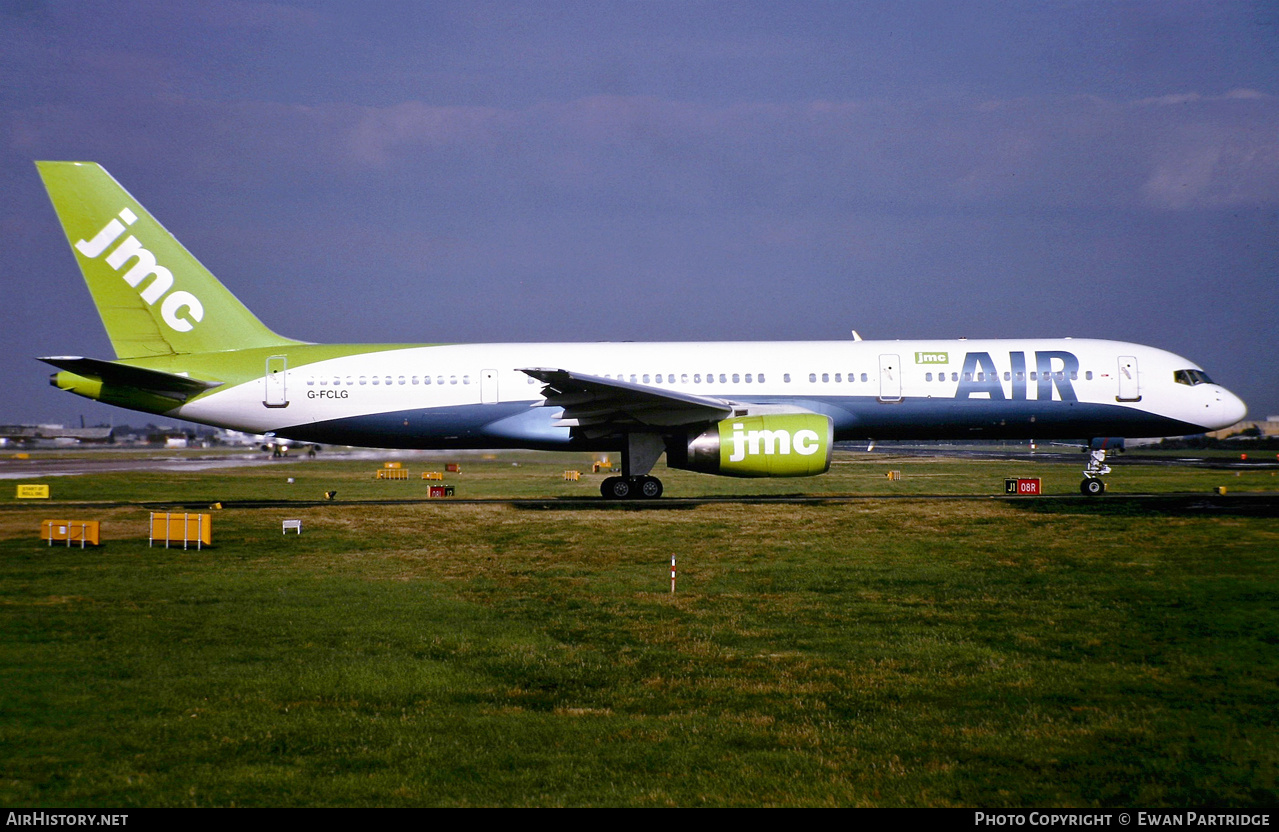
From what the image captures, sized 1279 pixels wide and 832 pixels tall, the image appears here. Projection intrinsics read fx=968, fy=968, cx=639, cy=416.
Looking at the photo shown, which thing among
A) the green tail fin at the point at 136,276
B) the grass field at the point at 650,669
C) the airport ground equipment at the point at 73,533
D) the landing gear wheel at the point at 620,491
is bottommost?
the grass field at the point at 650,669

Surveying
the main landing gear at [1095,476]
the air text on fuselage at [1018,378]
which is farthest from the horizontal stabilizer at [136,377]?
the main landing gear at [1095,476]

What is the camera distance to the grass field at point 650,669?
5938 mm

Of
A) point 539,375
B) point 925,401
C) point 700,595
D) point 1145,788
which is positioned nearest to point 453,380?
point 539,375

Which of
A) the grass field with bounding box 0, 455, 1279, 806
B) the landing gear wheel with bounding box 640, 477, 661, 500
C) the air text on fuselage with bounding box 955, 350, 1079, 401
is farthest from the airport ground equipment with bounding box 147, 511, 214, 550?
the air text on fuselage with bounding box 955, 350, 1079, 401

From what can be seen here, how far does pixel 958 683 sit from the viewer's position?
8078 millimetres

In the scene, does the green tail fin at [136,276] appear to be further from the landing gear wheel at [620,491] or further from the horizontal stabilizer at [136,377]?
the landing gear wheel at [620,491]

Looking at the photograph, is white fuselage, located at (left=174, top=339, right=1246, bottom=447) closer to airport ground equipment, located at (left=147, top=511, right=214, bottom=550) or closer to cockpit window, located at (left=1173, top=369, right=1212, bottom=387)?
cockpit window, located at (left=1173, top=369, right=1212, bottom=387)

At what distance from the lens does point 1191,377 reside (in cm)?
2514

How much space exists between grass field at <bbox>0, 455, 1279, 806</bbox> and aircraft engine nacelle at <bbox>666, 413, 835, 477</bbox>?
402 centimetres

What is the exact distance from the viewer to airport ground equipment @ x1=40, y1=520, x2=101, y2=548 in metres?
17.3

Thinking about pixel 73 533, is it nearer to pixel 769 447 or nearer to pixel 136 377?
pixel 136 377

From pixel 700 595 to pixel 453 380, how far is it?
13.9 metres

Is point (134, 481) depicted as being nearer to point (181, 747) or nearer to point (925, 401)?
point (925, 401)

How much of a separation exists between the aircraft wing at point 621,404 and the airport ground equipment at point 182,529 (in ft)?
24.2
